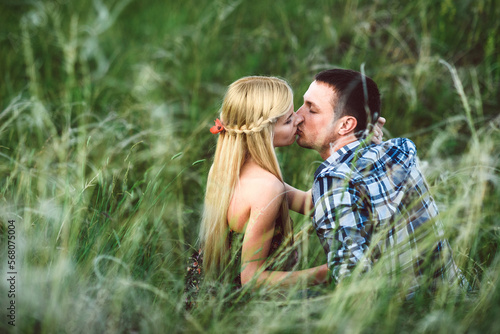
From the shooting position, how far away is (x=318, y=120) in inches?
81.7

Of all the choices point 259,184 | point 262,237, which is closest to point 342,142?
point 259,184

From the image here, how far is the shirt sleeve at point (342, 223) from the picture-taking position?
63.4 inches

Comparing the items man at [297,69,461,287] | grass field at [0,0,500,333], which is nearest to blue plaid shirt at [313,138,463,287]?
man at [297,69,461,287]

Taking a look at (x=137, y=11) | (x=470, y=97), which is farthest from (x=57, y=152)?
(x=137, y=11)

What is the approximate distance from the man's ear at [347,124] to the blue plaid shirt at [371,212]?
0.15m

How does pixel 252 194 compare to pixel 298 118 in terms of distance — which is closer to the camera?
pixel 252 194

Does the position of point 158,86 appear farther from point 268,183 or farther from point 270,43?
point 268,183

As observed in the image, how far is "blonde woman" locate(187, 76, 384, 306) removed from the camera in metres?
1.88

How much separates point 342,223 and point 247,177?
517mm

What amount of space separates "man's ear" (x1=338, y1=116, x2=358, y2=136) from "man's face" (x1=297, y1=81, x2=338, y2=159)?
0.10 ft

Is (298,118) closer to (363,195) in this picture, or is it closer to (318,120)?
(318,120)

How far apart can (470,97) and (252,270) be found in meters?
2.64

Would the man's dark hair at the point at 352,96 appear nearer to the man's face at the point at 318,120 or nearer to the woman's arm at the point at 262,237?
the man's face at the point at 318,120

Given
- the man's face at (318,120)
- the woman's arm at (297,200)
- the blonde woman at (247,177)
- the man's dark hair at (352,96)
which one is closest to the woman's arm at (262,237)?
the blonde woman at (247,177)
